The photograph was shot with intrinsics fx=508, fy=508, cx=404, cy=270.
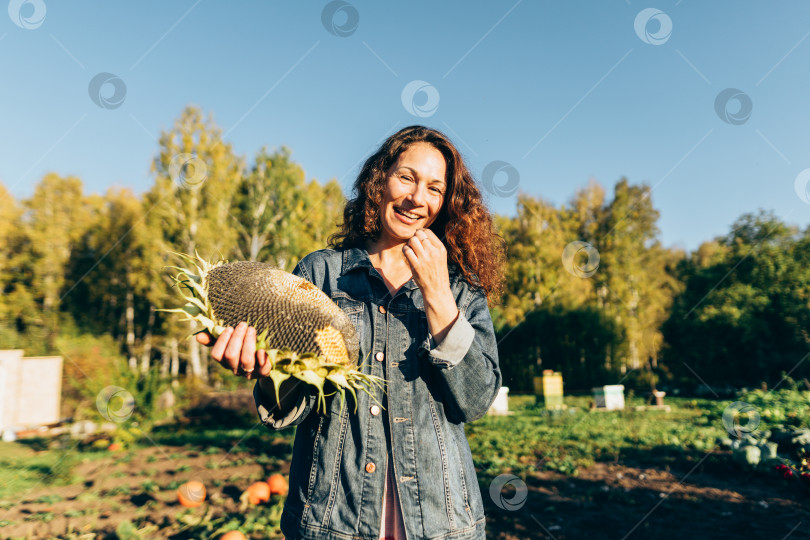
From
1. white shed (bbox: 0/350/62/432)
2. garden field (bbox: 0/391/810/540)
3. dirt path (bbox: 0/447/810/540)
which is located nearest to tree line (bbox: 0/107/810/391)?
white shed (bbox: 0/350/62/432)

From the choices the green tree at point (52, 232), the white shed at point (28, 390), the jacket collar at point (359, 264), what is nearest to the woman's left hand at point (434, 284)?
the jacket collar at point (359, 264)

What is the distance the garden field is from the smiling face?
479cm

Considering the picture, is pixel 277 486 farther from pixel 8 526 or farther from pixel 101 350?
pixel 101 350

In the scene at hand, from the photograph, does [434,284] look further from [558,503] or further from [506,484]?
[506,484]

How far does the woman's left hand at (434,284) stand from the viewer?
1976 millimetres

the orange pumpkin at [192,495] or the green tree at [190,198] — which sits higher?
the green tree at [190,198]

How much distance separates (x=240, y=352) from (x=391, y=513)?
2.93 feet

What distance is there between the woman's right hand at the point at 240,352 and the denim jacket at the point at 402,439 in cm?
18

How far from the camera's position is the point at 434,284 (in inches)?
78.0

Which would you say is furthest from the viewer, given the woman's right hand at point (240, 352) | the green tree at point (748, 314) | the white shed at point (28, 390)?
the green tree at point (748, 314)

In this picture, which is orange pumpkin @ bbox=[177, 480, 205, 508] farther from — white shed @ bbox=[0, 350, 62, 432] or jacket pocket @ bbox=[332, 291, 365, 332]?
white shed @ bbox=[0, 350, 62, 432]

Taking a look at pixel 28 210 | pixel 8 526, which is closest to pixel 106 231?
pixel 28 210

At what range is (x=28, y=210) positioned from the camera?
26.8 meters

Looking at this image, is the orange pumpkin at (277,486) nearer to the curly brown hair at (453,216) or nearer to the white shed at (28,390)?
the curly brown hair at (453,216)
